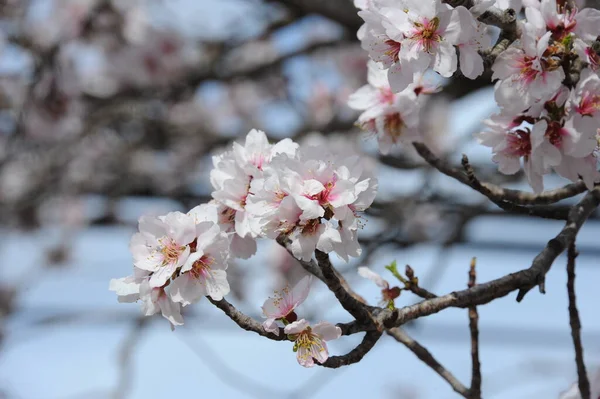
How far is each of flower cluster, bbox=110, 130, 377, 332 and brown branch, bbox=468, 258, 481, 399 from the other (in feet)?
1.08

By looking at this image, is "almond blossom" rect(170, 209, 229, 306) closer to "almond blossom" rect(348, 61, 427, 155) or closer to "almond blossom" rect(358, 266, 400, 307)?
"almond blossom" rect(358, 266, 400, 307)

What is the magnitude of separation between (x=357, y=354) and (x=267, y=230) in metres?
0.24

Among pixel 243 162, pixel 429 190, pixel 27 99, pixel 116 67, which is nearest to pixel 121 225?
pixel 116 67

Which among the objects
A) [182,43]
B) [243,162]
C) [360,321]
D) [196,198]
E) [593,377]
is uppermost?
[243,162]

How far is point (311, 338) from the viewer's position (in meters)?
1.14

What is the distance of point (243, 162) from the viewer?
4.21ft

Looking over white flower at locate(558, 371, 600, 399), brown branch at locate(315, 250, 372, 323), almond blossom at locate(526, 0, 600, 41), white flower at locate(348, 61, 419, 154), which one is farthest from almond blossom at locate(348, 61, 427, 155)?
white flower at locate(558, 371, 600, 399)

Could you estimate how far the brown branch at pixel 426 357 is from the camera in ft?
4.47

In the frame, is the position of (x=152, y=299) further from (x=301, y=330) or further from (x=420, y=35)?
(x=420, y=35)

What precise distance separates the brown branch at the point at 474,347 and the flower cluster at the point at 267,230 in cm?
33

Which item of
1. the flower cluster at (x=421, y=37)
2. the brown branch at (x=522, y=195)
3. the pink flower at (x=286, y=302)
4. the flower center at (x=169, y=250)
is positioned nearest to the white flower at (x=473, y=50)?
the flower cluster at (x=421, y=37)

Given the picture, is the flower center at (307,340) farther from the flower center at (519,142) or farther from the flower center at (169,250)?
the flower center at (519,142)

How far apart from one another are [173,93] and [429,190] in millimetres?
1620

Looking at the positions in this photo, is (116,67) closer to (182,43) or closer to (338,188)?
(182,43)
